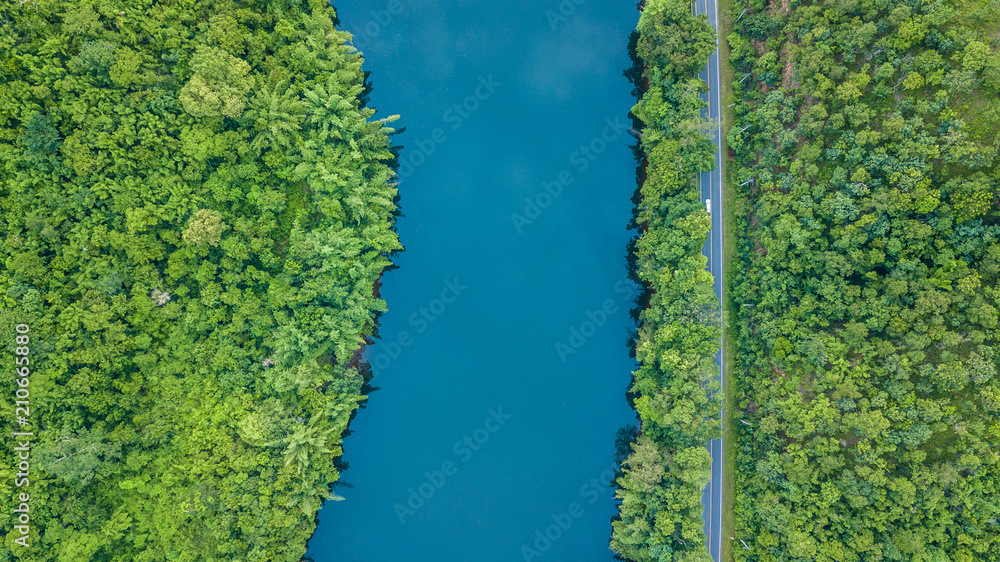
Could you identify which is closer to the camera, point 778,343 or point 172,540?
point 172,540

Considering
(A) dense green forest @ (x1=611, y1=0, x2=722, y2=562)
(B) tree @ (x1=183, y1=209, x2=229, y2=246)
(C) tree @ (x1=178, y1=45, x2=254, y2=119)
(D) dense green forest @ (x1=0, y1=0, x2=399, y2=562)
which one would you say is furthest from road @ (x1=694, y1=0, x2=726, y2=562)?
(B) tree @ (x1=183, y1=209, x2=229, y2=246)

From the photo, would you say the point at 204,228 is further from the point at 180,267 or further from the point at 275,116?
the point at 275,116

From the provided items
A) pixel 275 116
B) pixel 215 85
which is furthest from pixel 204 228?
pixel 215 85

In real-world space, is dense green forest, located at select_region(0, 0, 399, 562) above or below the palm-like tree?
below

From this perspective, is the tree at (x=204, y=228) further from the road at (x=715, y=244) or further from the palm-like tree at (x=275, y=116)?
the road at (x=715, y=244)

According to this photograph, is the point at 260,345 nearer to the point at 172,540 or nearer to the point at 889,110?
the point at 172,540

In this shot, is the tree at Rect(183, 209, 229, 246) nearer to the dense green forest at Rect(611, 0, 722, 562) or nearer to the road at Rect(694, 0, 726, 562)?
the dense green forest at Rect(611, 0, 722, 562)

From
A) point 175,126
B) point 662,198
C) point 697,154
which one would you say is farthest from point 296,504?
point 697,154
